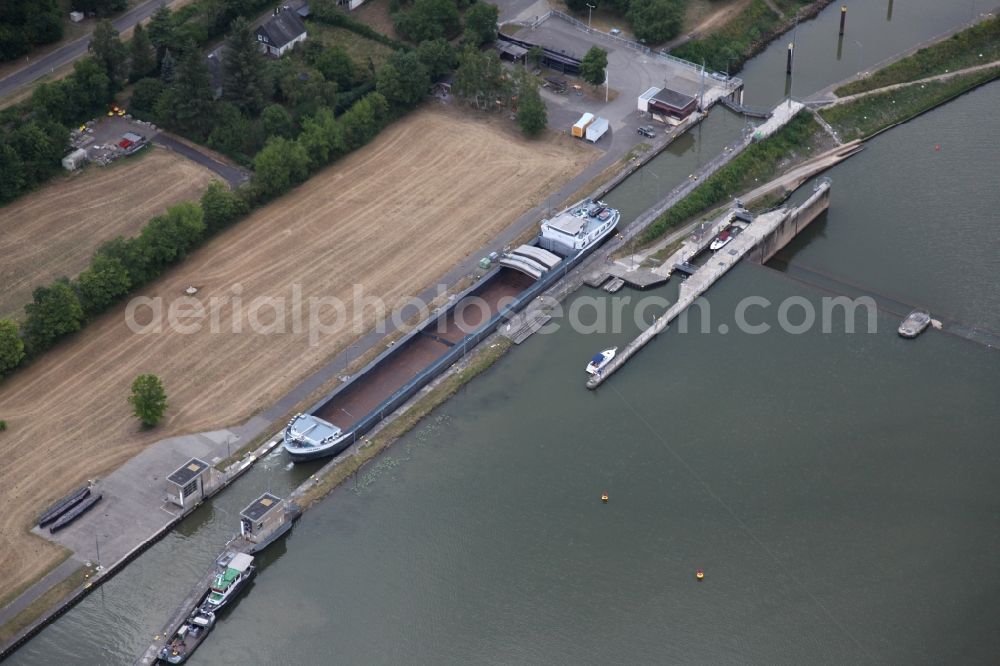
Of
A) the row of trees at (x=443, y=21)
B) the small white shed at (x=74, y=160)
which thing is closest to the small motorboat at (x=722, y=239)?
the row of trees at (x=443, y=21)

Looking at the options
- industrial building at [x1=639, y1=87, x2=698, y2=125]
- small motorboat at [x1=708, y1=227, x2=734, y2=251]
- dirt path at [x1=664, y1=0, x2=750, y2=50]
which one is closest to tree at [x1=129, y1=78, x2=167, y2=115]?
industrial building at [x1=639, y1=87, x2=698, y2=125]

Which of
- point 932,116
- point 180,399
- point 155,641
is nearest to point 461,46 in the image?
point 932,116

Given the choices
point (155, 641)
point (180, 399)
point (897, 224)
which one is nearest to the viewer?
point (155, 641)

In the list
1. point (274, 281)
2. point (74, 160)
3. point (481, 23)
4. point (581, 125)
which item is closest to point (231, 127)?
point (74, 160)

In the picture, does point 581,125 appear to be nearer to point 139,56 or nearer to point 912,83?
point 912,83

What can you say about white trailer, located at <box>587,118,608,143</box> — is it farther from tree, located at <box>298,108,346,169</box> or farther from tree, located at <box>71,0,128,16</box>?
tree, located at <box>71,0,128,16</box>

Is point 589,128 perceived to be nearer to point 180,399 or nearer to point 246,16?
point 246,16
